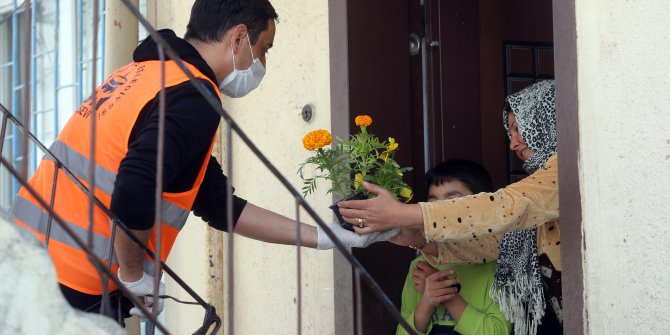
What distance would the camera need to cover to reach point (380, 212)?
3.18m

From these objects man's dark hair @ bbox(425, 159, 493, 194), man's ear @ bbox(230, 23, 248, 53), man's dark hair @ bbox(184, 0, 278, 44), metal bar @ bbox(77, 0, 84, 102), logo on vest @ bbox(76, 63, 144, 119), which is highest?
metal bar @ bbox(77, 0, 84, 102)

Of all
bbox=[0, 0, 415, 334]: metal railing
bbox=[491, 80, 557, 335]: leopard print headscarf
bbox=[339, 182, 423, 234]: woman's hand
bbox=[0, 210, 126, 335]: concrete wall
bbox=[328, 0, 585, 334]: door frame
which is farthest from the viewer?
bbox=[491, 80, 557, 335]: leopard print headscarf

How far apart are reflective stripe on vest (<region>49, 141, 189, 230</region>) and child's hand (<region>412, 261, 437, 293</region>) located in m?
1.01

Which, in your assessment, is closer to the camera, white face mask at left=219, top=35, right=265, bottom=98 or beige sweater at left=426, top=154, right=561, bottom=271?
beige sweater at left=426, top=154, right=561, bottom=271

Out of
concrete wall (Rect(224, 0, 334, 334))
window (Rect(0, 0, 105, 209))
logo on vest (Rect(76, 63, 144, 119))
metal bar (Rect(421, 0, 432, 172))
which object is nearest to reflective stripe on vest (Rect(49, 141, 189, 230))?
logo on vest (Rect(76, 63, 144, 119))

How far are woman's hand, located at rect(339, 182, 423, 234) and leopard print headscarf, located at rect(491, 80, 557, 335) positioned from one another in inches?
18.1

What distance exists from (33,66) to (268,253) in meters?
2.83

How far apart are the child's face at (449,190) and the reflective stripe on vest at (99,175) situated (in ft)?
3.34

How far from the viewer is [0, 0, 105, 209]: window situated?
6.28m

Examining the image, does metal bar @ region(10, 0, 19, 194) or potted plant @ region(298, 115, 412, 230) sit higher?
metal bar @ region(10, 0, 19, 194)

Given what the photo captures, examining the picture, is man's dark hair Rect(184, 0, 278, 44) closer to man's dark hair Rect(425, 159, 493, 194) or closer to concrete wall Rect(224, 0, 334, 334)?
man's dark hair Rect(425, 159, 493, 194)

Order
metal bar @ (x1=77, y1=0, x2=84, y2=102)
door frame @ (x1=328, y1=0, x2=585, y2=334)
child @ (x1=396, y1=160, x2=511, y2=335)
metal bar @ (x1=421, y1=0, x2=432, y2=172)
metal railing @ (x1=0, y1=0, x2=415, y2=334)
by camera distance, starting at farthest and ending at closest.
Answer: metal bar @ (x1=77, y1=0, x2=84, y2=102)
metal bar @ (x1=421, y1=0, x2=432, y2=172)
child @ (x1=396, y1=160, x2=511, y2=335)
door frame @ (x1=328, y1=0, x2=585, y2=334)
metal railing @ (x1=0, y1=0, x2=415, y2=334)

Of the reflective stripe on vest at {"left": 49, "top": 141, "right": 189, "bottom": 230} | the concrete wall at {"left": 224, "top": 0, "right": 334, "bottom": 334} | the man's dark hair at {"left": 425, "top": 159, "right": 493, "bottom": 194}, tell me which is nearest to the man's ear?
the reflective stripe on vest at {"left": 49, "top": 141, "right": 189, "bottom": 230}

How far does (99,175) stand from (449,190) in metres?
1.29
